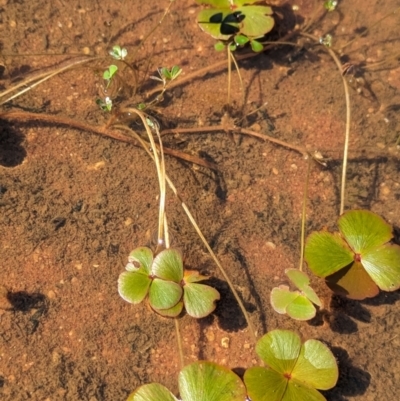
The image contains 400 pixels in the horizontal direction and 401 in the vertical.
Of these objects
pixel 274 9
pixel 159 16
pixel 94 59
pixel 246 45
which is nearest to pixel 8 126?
pixel 94 59

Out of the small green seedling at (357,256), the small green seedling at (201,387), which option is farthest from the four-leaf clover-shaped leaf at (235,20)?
the small green seedling at (201,387)

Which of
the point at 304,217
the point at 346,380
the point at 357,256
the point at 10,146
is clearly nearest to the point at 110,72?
the point at 10,146

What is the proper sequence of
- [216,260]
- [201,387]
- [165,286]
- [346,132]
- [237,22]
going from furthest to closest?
1. [237,22]
2. [346,132]
3. [216,260]
4. [165,286]
5. [201,387]

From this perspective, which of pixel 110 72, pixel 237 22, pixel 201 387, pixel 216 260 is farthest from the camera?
pixel 237 22

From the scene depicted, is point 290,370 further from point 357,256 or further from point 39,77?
point 39,77

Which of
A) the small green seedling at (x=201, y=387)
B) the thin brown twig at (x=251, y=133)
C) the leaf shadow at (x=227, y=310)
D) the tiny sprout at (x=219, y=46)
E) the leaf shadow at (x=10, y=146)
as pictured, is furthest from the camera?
the tiny sprout at (x=219, y=46)

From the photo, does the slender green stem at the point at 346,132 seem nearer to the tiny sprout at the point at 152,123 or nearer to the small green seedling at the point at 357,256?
the small green seedling at the point at 357,256

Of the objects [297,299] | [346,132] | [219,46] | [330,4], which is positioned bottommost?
[297,299]
